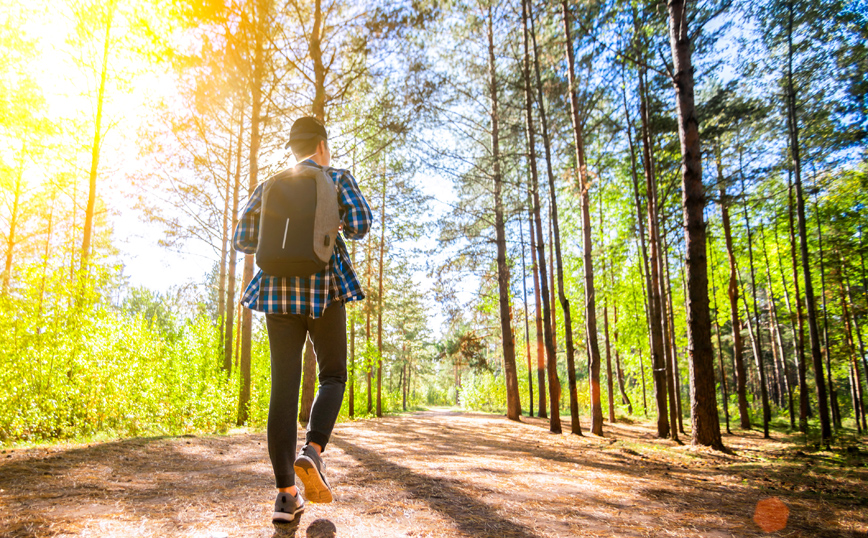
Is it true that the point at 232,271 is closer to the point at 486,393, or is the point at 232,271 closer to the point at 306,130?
the point at 306,130

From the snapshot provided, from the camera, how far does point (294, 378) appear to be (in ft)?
6.76

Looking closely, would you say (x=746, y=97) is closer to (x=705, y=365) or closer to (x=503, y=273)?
(x=503, y=273)

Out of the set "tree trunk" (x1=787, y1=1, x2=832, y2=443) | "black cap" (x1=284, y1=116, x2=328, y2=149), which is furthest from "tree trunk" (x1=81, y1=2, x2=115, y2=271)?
"tree trunk" (x1=787, y1=1, x2=832, y2=443)

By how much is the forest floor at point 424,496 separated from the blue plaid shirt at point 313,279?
1128mm

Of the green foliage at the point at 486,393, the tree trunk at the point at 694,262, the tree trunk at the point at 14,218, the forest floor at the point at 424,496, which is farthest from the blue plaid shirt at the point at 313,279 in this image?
the green foliage at the point at 486,393

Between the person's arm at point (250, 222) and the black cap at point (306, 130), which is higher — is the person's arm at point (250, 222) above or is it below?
below

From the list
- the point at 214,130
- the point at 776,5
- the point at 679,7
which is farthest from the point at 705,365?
the point at 214,130

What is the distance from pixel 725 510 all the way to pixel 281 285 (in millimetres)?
3351

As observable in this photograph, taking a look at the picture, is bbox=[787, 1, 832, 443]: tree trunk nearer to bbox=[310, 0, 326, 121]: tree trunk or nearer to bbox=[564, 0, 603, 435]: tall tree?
bbox=[564, 0, 603, 435]: tall tree

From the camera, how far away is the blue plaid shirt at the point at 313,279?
6.77ft

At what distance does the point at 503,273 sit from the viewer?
1378 cm

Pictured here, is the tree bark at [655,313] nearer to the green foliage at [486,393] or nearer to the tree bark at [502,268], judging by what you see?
the tree bark at [502,268]

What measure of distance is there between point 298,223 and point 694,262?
645 centimetres

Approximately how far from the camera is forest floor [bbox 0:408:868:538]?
2111mm
